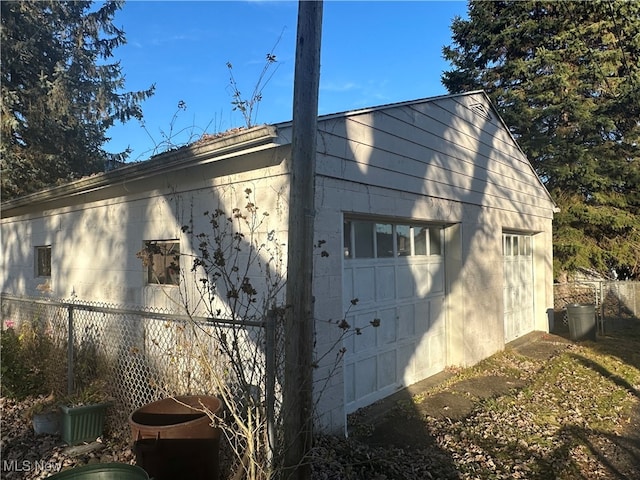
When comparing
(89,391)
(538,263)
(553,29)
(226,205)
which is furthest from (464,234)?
(553,29)

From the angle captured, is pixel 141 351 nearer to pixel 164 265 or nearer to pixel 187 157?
pixel 164 265

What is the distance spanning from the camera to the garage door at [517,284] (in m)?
9.93

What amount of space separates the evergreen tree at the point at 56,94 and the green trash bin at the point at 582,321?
15522 mm

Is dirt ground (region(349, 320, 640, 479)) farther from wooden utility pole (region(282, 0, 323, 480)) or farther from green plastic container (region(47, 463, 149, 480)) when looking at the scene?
green plastic container (region(47, 463, 149, 480))

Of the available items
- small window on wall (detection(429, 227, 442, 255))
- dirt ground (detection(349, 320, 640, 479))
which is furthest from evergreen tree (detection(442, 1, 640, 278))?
small window on wall (detection(429, 227, 442, 255))

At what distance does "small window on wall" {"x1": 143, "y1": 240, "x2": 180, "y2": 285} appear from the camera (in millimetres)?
5859

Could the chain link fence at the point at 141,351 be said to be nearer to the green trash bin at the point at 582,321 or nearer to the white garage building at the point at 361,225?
the white garage building at the point at 361,225

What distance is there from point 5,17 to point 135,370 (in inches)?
555

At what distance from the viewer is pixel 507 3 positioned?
17141mm

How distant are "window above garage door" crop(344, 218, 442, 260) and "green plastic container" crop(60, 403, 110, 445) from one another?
3.13 m

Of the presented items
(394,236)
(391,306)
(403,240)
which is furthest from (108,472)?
(403,240)

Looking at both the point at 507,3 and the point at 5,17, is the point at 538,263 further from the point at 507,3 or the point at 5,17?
the point at 5,17

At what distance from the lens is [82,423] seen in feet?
14.4

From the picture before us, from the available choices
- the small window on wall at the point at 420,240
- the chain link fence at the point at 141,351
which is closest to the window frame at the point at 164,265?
the chain link fence at the point at 141,351
